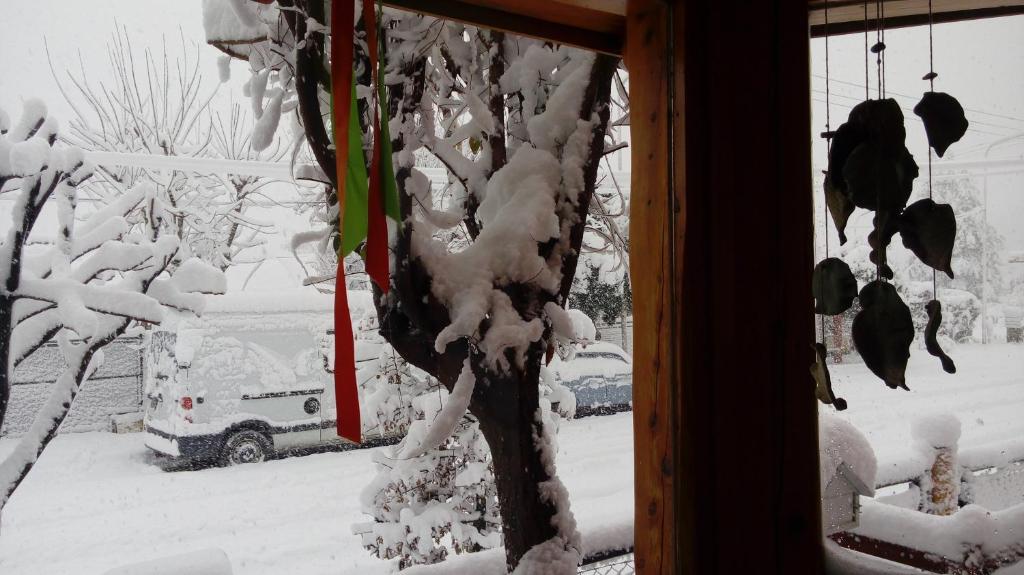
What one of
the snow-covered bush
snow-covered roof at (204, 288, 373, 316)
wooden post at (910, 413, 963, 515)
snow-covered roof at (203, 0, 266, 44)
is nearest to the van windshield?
snow-covered roof at (204, 288, 373, 316)

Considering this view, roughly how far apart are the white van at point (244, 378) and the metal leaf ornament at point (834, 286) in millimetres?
2041

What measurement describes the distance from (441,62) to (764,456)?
1.53 meters

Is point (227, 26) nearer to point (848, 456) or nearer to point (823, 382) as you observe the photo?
point (823, 382)

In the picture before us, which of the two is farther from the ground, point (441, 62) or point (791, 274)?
point (441, 62)

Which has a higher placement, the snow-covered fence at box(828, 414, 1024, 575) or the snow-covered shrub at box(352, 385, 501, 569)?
the snow-covered fence at box(828, 414, 1024, 575)

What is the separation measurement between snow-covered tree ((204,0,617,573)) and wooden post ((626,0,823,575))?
638mm

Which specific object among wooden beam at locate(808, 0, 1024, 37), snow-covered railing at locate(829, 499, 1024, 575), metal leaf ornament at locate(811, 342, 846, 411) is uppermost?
wooden beam at locate(808, 0, 1024, 37)

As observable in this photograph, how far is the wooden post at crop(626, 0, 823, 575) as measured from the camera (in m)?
1.06

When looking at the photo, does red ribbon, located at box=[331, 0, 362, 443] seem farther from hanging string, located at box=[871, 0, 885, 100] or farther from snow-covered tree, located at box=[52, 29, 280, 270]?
snow-covered tree, located at box=[52, 29, 280, 270]

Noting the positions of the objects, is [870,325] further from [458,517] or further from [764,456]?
[458,517]

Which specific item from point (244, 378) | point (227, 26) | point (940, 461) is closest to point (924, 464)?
point (940, 461)

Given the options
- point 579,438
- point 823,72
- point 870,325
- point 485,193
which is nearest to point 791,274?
point 870,325

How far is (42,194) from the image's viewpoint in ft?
5.97

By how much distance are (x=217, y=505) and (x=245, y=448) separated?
0.29 meters
